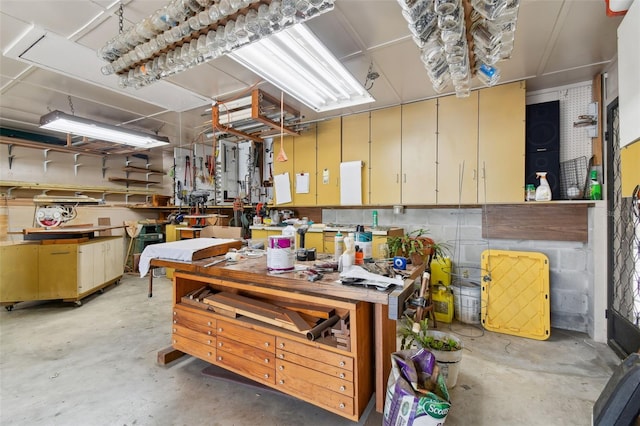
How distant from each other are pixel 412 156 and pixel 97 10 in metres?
3.41

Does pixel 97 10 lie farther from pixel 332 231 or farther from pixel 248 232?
pixel 248 232

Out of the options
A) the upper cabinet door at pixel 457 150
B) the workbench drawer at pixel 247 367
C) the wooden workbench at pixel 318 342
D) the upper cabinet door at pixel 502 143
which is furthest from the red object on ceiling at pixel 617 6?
the workbench drawer at pixel 247 367

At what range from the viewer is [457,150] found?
335cm

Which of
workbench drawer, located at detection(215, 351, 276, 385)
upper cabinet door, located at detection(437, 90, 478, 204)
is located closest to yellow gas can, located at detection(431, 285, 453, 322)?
upper cabinet door, located at detection(437, 90, 478, 204)

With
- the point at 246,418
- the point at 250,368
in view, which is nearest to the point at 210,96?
the point at 250,368

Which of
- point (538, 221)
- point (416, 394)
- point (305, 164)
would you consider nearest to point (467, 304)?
point (538, 221)

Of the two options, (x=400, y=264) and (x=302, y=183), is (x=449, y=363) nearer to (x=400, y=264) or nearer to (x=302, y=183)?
(x=400, y=264)

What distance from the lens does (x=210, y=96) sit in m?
3.35

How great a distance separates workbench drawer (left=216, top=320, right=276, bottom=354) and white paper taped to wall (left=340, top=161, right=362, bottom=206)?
2574mm

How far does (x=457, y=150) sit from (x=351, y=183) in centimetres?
146

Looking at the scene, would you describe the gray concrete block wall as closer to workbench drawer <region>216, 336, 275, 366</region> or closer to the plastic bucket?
the plastic bucket

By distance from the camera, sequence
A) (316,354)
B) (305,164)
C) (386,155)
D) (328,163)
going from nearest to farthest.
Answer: (316,354) < (386,155) < (328,163) < (305,164)

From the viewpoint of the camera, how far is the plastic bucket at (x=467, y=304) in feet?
10.4

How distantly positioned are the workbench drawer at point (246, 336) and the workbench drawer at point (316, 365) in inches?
3.2
